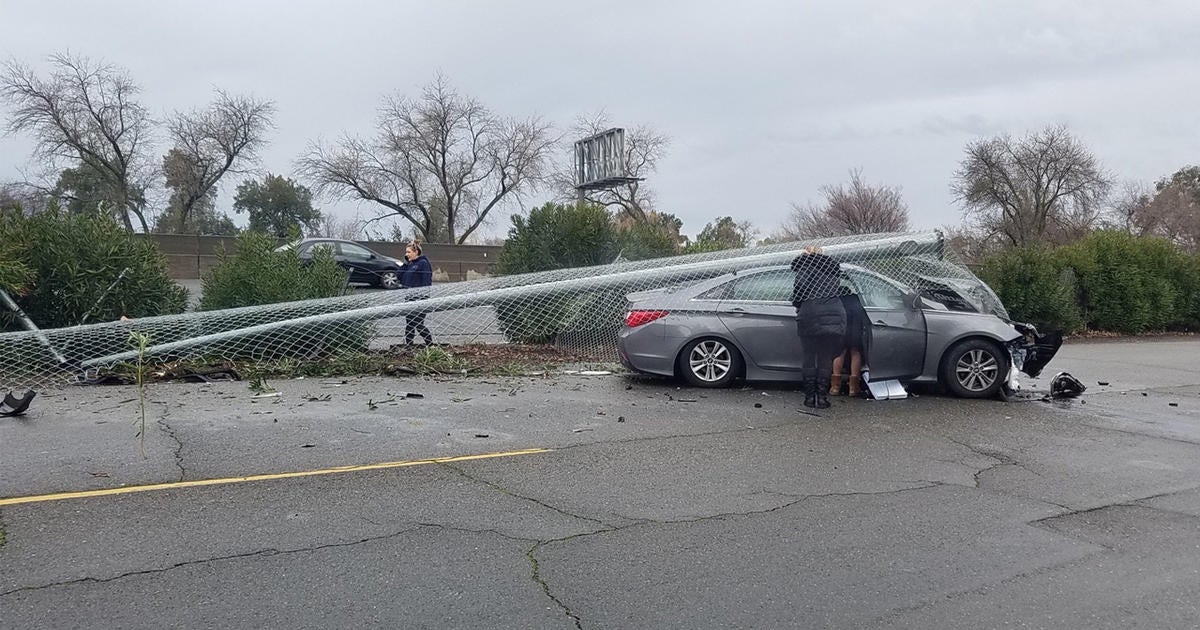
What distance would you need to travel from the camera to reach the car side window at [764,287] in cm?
948

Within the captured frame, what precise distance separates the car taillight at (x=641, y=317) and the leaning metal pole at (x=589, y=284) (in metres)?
0.41

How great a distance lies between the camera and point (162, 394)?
8789 mm

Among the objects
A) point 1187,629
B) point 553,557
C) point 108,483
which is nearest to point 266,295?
point 108,483

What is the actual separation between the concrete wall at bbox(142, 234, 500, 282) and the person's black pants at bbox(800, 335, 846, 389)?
23726 mm

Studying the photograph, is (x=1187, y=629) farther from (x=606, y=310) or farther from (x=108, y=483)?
(x=606, y=310)

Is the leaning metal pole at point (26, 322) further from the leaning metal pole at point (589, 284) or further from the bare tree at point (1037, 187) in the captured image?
the bare tree at point (1037, 187)

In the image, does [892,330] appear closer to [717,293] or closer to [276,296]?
[717,293]

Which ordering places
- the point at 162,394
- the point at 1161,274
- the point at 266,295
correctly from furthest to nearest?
the point at 1161,274
the point at 266,295
the point at 162,394

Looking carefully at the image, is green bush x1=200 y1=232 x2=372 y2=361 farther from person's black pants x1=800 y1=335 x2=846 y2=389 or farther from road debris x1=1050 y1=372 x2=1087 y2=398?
road debris x1=1050 y1=372 x2=1087 y2=398

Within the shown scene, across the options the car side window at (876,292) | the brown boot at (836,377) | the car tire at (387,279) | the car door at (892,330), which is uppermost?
the car tire at (387,279)

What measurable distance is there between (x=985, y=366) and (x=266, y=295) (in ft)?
30.1

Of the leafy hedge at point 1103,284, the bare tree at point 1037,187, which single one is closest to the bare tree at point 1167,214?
the bare tree at point 1037,187

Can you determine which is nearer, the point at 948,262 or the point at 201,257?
the point at 948,262

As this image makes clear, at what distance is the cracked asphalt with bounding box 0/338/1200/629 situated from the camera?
3.88m
